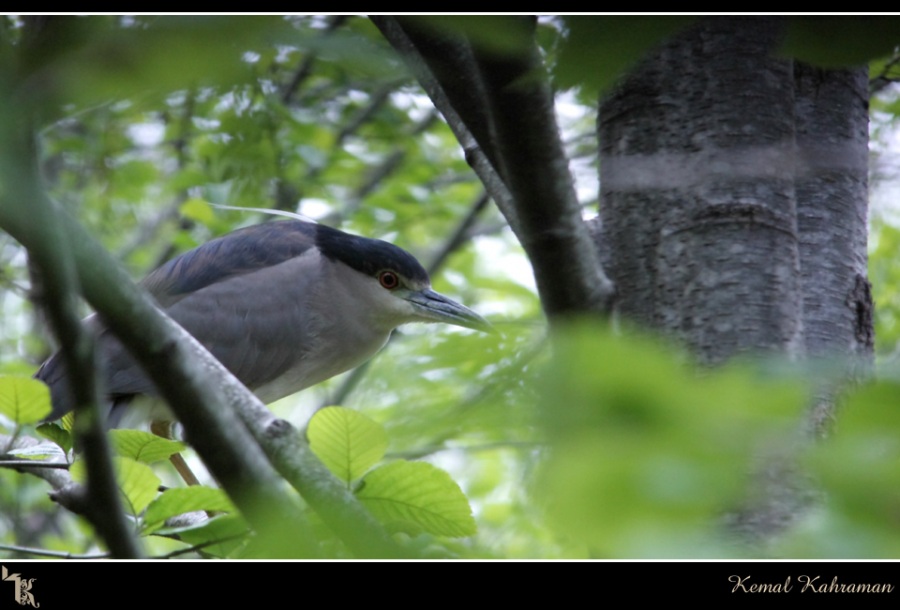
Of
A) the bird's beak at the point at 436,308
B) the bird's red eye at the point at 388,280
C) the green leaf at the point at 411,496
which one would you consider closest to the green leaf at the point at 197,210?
the bird's red eye at the point at 388,280

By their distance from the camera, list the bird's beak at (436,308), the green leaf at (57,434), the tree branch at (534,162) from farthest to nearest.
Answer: the bird's beak at (436,308), the green leaf at (57,434), the tree branch at (534,162)

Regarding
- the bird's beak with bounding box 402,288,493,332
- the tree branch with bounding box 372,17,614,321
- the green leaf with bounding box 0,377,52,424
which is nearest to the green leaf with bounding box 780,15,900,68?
the tree branch with bounding box 372,17,614,321

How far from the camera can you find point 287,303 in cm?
342

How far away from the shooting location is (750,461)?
2.09 feet

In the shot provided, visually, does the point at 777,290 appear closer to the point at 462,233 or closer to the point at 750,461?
the point at 750,461

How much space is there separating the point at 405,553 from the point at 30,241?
499 mm

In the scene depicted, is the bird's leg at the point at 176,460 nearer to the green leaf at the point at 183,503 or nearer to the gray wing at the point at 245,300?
the gray wing at the point at 245,300

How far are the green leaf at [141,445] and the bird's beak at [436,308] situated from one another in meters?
2.10

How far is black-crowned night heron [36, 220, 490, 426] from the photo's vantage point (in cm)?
323

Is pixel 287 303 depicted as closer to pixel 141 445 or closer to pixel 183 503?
pixel 141 445

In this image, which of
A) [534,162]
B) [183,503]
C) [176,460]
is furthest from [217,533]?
[176,460]

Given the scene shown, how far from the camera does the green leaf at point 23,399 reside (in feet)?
3.90
